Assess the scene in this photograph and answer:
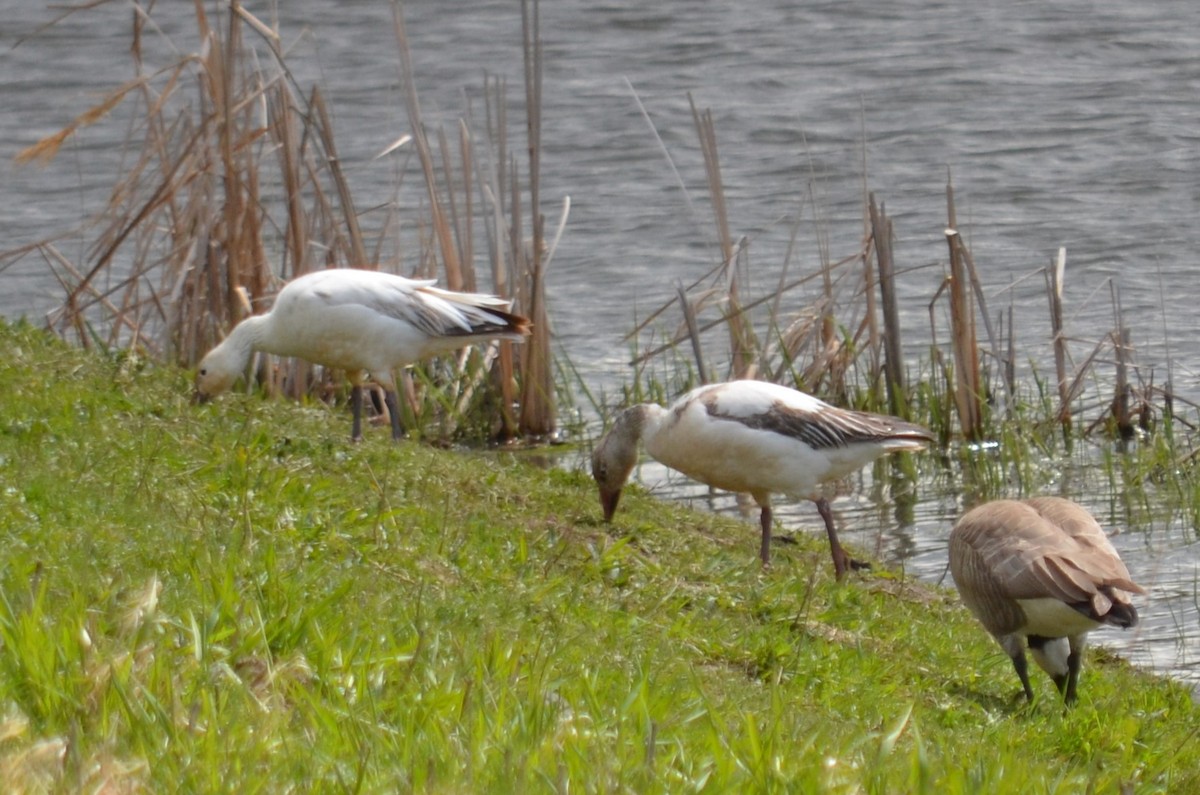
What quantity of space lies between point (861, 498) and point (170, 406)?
455 centimetres

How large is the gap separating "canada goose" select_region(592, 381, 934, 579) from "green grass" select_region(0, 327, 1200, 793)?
278mm

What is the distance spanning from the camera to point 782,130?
1884 cm

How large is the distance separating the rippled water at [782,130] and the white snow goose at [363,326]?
342 cm

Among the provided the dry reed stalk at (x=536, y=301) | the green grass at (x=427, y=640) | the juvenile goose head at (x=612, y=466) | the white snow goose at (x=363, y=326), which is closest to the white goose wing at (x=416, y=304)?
the white snow goose at (x=363, y=326)

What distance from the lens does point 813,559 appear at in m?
8.89

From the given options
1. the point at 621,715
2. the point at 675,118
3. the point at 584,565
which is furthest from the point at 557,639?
the point at 675,118

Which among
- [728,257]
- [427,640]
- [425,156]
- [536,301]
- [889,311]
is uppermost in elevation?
[425,156]

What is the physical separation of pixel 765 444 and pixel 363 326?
Answer: 2256 mm

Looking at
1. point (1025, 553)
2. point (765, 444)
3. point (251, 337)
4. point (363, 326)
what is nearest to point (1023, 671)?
point (1025, 553)

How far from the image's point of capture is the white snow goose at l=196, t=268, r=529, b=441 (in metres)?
9.30

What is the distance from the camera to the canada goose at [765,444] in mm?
8633

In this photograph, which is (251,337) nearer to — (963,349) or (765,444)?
(765,444)

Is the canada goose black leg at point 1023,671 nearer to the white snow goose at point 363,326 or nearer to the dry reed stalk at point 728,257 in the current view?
the white snow goose at point 363,326

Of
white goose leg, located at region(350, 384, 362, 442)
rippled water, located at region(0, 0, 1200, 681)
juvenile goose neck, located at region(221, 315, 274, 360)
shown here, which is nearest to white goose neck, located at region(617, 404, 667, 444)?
white goose leg, located at region(350, 384, 362, 442)
